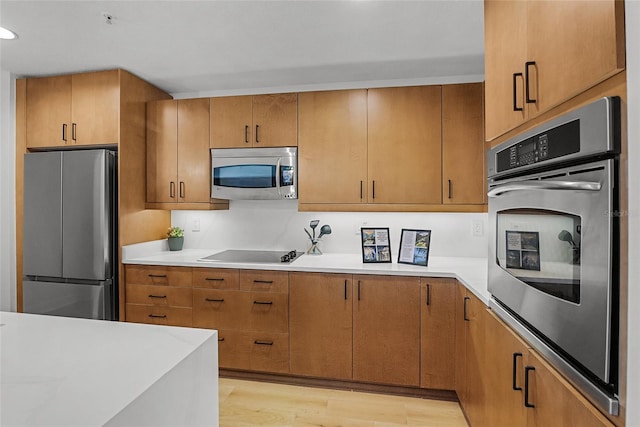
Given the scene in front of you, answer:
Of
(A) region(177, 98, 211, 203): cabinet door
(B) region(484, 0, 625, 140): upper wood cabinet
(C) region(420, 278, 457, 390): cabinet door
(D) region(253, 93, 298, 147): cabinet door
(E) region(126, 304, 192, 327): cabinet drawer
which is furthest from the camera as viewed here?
(A) region(177, 98, 211, 203): cabinet door

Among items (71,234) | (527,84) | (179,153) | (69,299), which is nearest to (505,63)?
(527,84)

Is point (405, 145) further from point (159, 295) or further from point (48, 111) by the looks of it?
point (48, 111)

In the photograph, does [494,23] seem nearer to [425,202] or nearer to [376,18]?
[376,18]

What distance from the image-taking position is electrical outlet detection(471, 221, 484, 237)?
2.92 meters

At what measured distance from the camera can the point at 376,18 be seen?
207cm

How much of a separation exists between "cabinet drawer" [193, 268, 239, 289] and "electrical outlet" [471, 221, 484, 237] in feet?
6.42

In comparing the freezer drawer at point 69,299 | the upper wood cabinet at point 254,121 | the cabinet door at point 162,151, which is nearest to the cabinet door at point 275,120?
the upper wood cabinet at point 254,121

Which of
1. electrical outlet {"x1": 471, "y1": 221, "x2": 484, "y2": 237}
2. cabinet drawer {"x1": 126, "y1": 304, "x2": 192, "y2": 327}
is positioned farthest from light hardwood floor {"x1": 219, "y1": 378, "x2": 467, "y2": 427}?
electrical outlet {"x1": 471, "y1": 221, "x2": 484, "y2": 237}

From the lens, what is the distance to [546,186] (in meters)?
1.01

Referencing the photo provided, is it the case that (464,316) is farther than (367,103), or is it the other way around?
(367,103)

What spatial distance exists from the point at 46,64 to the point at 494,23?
316 cm

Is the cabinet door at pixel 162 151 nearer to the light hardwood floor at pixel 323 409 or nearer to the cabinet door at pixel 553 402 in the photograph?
the light hardwood floor at pixel 323 409

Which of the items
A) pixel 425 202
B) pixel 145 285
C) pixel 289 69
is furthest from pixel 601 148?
pixel 145 285

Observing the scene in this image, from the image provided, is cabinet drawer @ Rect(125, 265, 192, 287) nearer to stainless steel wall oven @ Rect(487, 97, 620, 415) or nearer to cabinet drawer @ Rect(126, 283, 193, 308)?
cabinet drawer @ Rect(126, 283, 193, 308)
